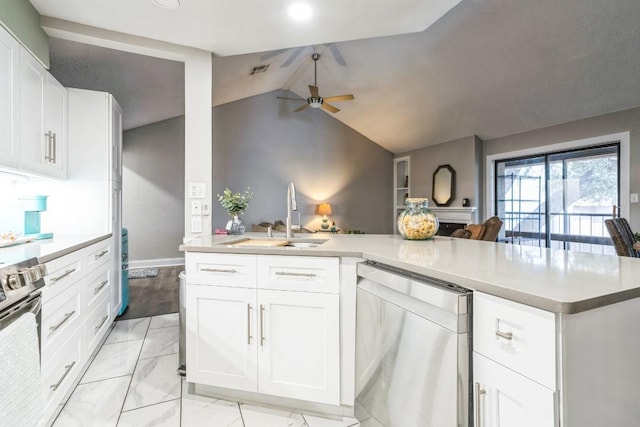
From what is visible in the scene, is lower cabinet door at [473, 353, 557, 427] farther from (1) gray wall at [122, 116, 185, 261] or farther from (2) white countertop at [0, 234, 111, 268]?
(1) gray wall at [122, 116, 185, 261]

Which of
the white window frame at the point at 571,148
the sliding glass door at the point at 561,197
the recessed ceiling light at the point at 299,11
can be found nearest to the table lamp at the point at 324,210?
the white window frame at the point at 571,148

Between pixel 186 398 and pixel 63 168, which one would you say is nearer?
pixel 186 398

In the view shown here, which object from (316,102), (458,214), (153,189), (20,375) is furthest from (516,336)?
(153,189)

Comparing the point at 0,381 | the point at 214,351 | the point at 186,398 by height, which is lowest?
the point at 186,398

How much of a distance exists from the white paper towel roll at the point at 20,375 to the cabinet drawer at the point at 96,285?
4.30 feet

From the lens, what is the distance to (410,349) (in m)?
1.21

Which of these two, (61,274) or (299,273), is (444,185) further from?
(61,274)

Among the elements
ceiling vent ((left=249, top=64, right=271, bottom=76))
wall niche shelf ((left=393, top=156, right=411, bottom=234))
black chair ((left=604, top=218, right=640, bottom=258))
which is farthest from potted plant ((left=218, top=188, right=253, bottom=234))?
wall niche shelf ((left=393, top=156, right=411, bottom=234))

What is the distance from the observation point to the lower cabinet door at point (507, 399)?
79cm

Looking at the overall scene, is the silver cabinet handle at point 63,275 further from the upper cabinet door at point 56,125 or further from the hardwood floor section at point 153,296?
the hardwood floor section at point 153,296

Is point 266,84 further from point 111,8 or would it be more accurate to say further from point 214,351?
point 214,351

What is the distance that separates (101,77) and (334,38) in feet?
8.09

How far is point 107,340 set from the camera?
2.65 m

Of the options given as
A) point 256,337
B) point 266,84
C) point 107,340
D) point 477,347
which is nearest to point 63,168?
point 107,340
